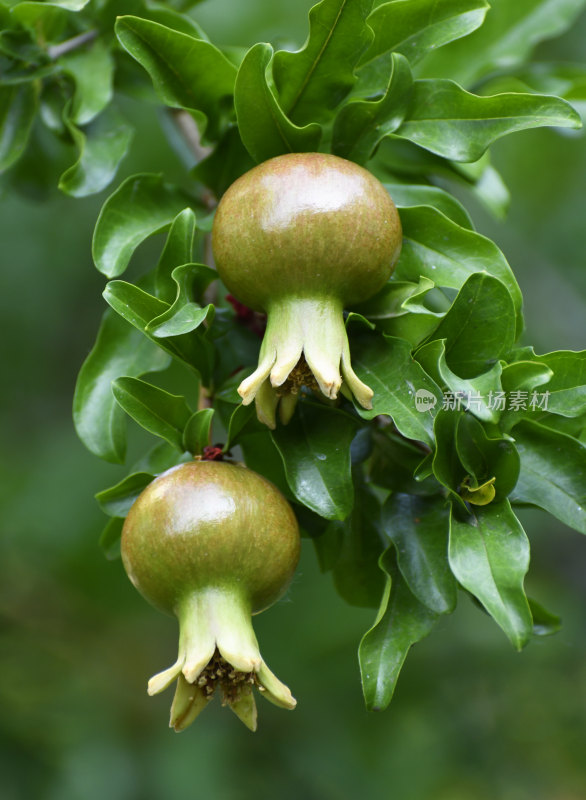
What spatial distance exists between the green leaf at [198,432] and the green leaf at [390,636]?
26cm

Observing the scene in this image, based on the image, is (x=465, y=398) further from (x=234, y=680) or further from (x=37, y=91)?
(x=37, y=91)

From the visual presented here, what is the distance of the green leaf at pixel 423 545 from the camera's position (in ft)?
3.21

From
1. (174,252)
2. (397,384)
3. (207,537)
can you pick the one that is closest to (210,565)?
(207,537)

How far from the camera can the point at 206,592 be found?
0.93 meters

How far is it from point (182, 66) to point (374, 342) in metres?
0.45

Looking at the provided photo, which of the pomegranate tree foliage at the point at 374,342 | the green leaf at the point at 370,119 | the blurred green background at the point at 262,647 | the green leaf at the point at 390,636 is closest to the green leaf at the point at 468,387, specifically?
the pomegranate tree foliage at the point at 374,342

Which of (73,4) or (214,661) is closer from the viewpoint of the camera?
(214,661)

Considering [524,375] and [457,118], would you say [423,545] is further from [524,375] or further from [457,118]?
[457,118]

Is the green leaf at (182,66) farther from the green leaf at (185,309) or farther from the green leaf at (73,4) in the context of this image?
the green leaf at (185,309)

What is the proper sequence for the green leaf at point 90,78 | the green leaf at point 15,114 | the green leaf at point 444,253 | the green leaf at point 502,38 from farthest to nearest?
1. the green leaf at point 502,38
2. the green leaf at point 15,114
3. the green leaf at point 90,78
4. the green leaf at point 444,253

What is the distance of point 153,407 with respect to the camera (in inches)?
41.2

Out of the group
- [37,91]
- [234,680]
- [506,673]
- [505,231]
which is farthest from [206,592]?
[505,231]

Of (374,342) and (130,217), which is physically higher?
(130,217)

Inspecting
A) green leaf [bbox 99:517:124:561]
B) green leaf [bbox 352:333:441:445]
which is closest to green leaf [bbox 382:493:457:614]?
green leaf [bbox 352:333:441:445]
